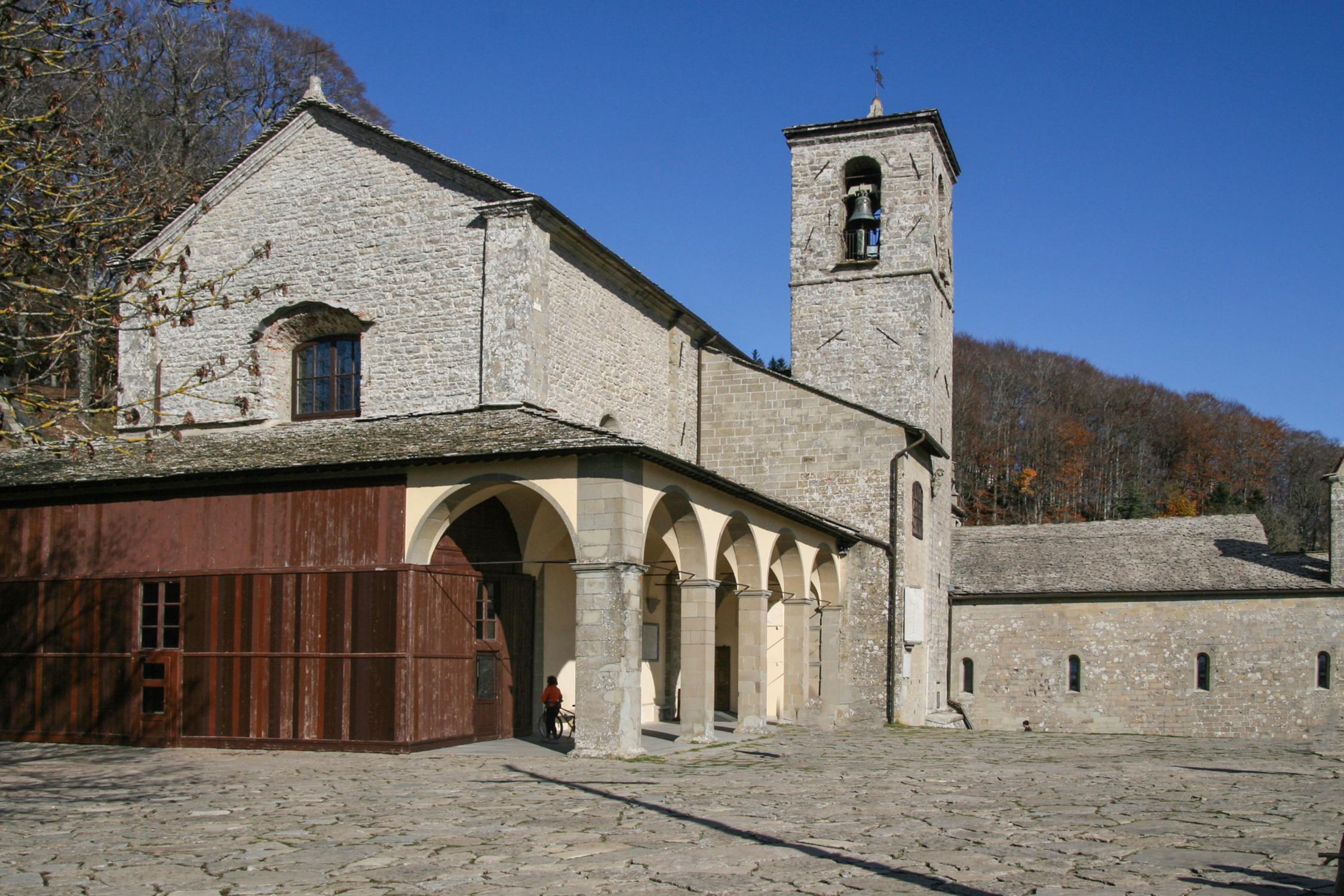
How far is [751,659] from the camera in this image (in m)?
18.0

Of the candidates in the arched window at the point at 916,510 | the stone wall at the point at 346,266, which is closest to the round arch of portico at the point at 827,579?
the arched window at the point at 916,510

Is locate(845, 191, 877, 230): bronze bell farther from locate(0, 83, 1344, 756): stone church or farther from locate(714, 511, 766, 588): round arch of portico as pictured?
locate(714, 511, 766, 588): round arch of portico

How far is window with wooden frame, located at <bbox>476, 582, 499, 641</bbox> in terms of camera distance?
52.0 feet

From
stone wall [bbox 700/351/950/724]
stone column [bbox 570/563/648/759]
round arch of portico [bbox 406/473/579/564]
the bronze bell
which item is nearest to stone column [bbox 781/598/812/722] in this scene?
stone wall [bbox 700/351/950/724]

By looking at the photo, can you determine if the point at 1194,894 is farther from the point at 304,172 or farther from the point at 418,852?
the point at 304,172

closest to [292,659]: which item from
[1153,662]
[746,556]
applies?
[746,556]

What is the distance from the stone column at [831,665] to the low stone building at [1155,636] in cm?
734

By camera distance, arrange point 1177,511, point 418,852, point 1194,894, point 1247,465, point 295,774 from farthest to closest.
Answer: point 1247,465 → point 1177,511 → point 295,774 → point 418,852 → point 1194,894

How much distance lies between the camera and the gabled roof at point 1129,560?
2666 cm

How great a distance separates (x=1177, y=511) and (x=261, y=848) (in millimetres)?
49637

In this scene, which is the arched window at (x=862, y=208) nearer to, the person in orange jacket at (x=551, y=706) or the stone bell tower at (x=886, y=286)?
the stone bell tower at (x=886, y=286)

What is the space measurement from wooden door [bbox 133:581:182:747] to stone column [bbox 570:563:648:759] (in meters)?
5.07

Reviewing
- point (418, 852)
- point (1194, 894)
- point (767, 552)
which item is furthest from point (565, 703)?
point (1194, 894)

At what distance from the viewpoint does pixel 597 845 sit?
817 centimetres
